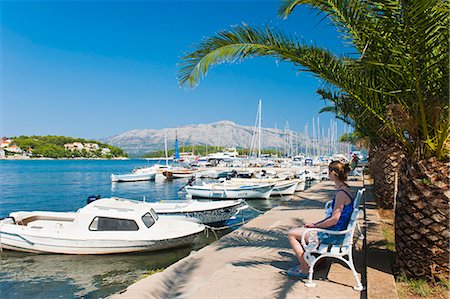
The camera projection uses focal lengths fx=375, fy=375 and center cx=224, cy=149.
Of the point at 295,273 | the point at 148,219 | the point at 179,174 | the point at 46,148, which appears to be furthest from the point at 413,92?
the point at 46,148

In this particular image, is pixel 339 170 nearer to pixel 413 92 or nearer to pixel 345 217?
pixel 345 217

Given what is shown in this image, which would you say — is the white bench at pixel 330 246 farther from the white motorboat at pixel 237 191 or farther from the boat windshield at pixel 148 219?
the white motorboat at pixel 237 191

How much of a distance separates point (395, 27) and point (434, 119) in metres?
1.23

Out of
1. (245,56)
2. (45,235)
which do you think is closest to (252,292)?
(245,56)

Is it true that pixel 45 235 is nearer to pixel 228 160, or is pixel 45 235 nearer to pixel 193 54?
pixel 193 54

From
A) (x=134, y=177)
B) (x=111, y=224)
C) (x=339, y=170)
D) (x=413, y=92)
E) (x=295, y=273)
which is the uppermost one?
(x=413, y=92)

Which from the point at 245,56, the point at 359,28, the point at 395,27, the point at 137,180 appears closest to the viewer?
the point at 395,27

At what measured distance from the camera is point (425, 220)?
177 inches

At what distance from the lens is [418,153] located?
4672 mm

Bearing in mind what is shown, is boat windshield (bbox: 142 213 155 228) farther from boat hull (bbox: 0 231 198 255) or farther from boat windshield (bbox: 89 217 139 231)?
boat hull (bbox: 0 231 198 255)

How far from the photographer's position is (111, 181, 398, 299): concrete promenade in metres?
4.79

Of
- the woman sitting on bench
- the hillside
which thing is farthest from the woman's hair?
the hillside

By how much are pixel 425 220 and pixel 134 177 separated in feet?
165

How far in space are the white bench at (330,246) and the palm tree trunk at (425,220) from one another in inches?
24.6
